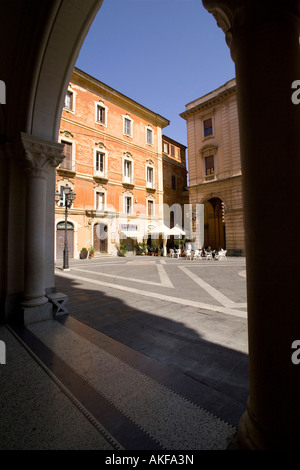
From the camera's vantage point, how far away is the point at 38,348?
2994mm

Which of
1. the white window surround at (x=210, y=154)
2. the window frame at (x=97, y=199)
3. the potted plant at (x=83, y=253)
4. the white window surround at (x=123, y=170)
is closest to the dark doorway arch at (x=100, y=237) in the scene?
the window frame at (x=97, y=199)

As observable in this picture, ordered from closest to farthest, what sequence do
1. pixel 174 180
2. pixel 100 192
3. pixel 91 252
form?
pixel 91 252, pixel 100 192, pixel 174 180

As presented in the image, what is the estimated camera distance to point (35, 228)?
13.3ft

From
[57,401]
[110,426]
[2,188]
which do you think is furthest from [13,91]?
[110,426]

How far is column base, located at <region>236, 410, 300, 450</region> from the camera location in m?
1.15

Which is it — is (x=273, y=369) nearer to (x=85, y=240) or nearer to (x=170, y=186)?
(x=85, y=240)

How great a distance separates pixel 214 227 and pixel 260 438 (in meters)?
24.8

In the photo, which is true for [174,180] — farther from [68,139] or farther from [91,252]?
[91,252]

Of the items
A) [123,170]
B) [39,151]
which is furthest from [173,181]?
[39,151]

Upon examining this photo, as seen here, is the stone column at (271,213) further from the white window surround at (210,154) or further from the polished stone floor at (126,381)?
the white window surround at (210,154)

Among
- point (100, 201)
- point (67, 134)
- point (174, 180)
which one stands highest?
point (67, 134)
